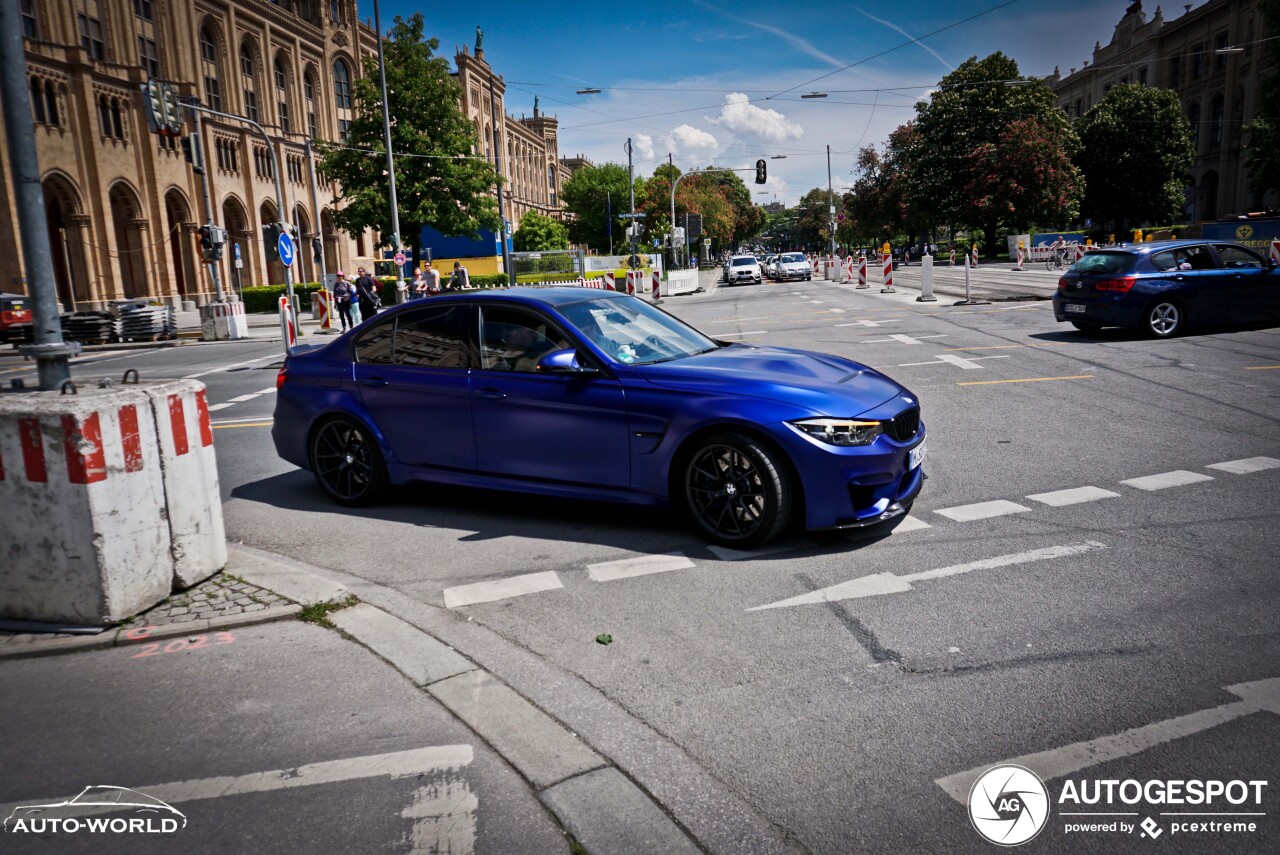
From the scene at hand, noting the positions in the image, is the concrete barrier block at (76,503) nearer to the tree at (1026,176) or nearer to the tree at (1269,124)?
the tree at (1269,124)

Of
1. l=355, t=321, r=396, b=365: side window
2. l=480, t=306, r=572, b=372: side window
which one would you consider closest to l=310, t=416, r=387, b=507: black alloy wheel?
l=355, t=321, r=396, b=365: side window

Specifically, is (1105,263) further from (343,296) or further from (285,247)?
(285,247)

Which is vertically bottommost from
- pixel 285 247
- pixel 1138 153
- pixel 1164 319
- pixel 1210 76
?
pixel 1164 319

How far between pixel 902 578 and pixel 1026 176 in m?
60.1

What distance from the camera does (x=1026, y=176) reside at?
57.7 m

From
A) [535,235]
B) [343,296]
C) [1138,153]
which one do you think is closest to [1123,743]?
[343,296]

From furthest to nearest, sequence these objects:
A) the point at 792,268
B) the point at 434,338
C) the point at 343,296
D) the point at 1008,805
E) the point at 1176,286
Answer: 1. the point at 792,268
2. the point at 343,296
3. the point at 1176,286
4. the point at 434,338
5. the point at 1008,805

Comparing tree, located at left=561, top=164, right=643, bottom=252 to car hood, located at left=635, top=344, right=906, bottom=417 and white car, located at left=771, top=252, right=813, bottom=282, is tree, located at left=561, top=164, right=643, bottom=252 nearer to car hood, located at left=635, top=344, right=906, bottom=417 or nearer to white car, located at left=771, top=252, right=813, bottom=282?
white car, located at left=771, top=252, right=813, bottom=282

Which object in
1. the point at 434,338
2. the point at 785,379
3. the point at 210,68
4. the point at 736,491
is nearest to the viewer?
the point at 736,491

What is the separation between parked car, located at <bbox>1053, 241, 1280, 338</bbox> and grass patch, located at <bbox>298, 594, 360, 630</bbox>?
1314 centimetres

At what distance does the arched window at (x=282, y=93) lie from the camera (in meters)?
59.0

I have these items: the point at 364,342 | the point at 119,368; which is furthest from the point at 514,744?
the point at 119,368

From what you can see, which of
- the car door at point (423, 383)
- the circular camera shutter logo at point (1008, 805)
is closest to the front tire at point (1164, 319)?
the car door at point (423, 383)

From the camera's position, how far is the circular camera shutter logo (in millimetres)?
2660
